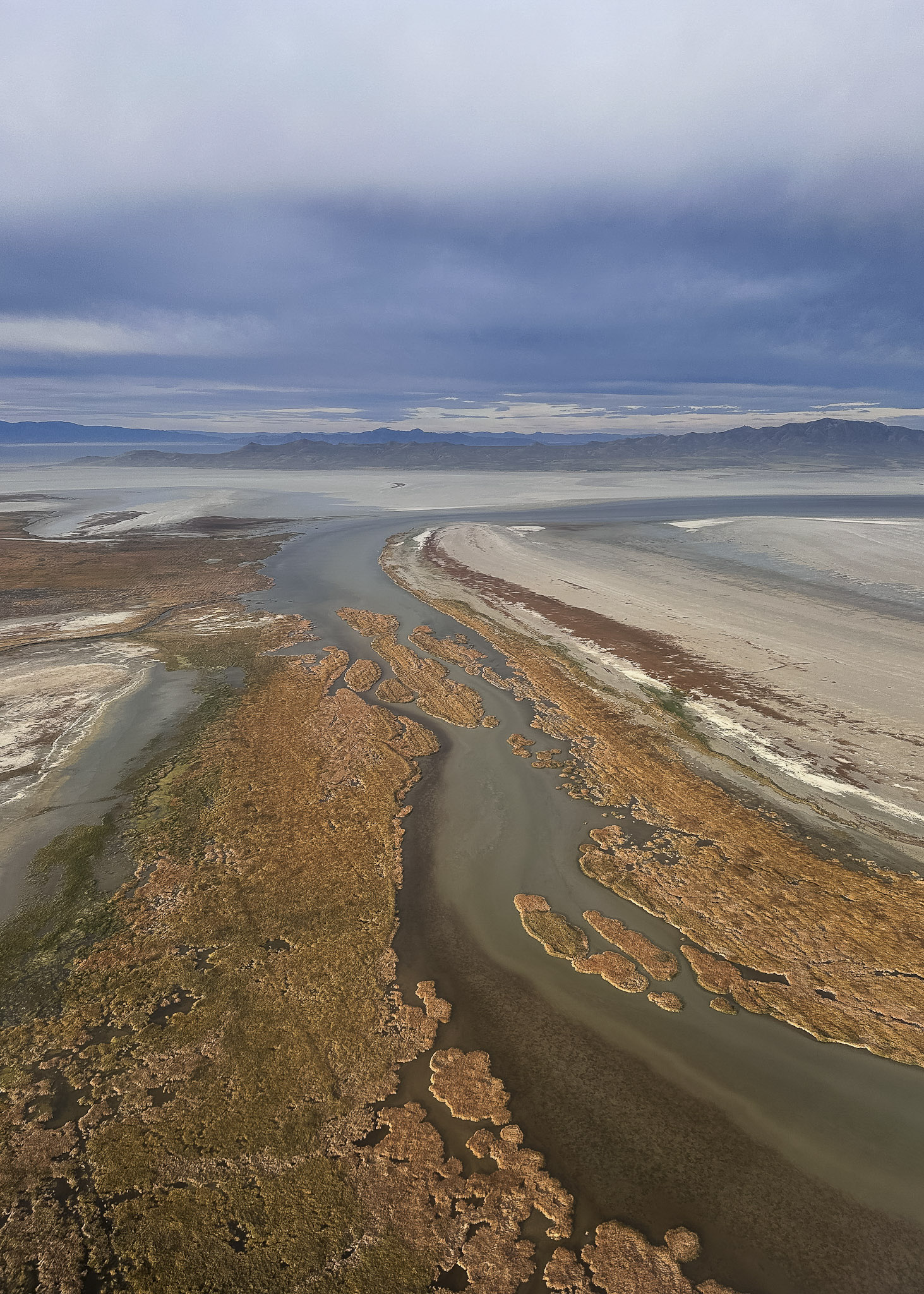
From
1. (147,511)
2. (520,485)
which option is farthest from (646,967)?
(520,485)

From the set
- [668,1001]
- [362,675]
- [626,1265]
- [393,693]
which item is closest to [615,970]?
[668,1001]

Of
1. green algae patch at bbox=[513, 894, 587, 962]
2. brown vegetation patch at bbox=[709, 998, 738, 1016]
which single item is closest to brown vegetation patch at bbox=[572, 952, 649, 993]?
green algae patch at bbox=[513, 894, 587, 962]

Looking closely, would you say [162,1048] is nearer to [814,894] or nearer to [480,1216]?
[480,1216]

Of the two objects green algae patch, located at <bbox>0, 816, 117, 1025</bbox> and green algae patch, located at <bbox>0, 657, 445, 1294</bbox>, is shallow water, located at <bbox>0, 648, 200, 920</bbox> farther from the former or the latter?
green algae patch, located at <bbox>0, 657, 445, 1294</bbox>

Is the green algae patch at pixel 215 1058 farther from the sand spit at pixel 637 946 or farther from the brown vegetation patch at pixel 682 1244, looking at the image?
the sand spit at pixel 637 946

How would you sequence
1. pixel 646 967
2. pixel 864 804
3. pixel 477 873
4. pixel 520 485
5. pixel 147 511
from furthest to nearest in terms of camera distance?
pixel 520 485 < pixel 147 511 < pixel 864 804 < pixel 477 873 < pixel 646 967

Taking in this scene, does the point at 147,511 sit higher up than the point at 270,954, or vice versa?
the point at 147,511

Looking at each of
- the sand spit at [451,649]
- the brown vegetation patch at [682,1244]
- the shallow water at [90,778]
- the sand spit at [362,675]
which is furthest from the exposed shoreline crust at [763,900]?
the shallow water at [90,778]
